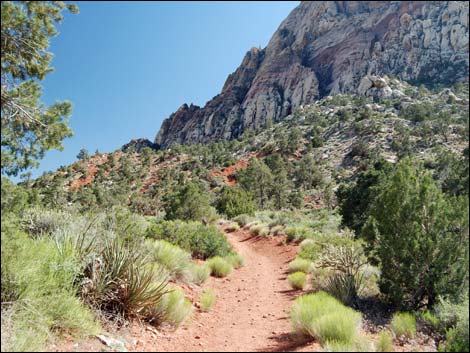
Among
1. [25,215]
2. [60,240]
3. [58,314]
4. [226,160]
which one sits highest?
[226,160]

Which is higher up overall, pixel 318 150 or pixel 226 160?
pixel 226 160

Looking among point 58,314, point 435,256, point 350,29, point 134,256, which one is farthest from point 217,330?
point 350,29

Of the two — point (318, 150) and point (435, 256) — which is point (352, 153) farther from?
point (435, 256)

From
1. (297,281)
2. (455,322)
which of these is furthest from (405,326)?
(297,281)

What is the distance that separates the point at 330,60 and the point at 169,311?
11520cm

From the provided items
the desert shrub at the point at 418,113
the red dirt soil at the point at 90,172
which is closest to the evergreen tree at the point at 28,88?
the red dirt soil at the point at 90,172

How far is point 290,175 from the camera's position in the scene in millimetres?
48219

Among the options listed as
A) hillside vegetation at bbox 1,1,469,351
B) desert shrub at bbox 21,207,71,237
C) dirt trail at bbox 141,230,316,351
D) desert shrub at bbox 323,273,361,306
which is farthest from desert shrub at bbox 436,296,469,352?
desert shrub at bbox 21,207,71,237

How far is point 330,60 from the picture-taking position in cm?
10825

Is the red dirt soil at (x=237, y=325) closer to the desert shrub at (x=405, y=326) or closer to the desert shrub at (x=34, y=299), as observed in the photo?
the desert shrub at (x=34, y=299)

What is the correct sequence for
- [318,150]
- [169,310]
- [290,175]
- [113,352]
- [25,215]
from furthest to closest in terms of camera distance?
[318,150], [290,175], [25,215], [169,310], [113,352]

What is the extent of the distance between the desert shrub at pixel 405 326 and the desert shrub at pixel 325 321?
1.84 ft

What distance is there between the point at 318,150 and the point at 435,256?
4679 cm

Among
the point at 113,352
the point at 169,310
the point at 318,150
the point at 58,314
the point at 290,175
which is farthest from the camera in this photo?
the point at 318,150
